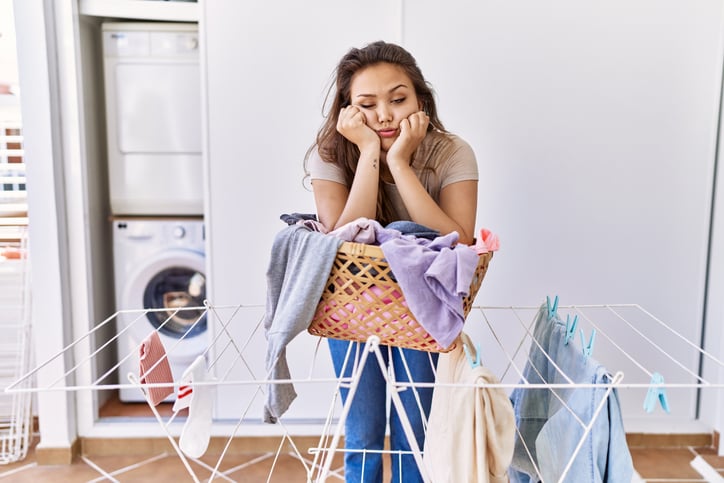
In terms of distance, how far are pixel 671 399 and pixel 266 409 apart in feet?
6.11

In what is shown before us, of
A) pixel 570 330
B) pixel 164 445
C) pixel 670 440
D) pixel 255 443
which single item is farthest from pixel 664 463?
pixel 164 445

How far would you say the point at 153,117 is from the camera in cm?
240

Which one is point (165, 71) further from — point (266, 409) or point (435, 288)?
point (435, 288)

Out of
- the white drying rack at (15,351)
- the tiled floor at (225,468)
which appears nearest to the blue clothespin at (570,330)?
the tiled floor at (225,468)

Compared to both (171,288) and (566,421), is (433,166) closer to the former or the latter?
(566,421)

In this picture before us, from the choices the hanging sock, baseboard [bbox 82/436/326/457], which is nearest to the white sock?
the hanging sock

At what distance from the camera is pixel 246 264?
85.2 inches

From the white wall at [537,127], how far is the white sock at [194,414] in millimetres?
1219

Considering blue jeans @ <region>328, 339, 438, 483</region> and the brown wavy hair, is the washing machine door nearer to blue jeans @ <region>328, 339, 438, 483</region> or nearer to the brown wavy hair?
blue jeans @ <region>328, 339, 438, 483</region>

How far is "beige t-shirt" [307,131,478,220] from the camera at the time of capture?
3.90ft

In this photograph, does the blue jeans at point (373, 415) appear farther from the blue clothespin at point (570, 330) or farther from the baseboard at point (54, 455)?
the baseboard at point (54, 455)

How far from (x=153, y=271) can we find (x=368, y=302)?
1841 mm

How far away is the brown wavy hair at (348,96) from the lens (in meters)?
1.18

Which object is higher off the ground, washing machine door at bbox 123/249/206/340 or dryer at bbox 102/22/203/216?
dryer at bbox 102/22/203/216
